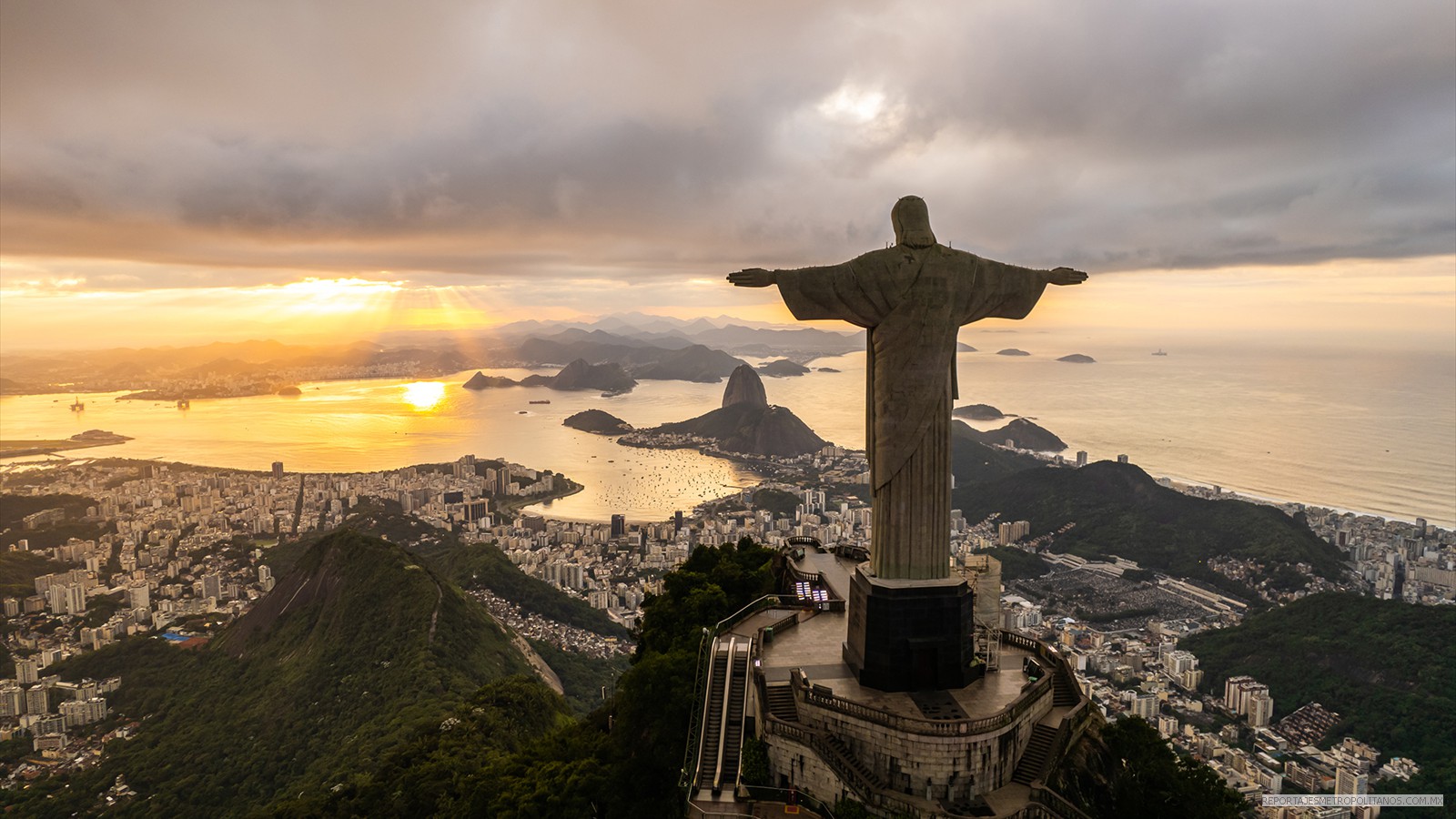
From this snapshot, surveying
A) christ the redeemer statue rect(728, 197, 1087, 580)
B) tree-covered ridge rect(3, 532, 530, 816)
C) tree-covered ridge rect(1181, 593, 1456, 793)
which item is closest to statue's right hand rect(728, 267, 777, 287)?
christ the redeemer statue rect(728, 197, 1087, 580)

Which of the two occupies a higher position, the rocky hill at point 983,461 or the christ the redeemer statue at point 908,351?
the christ the redeemer statue at point 908,351

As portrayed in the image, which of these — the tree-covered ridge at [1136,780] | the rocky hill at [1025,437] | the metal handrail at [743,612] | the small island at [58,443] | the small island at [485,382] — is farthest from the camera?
the small island at [485,382]

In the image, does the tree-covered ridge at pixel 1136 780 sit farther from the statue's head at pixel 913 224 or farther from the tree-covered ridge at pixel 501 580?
the tree-covered ridge at pixel 501 580

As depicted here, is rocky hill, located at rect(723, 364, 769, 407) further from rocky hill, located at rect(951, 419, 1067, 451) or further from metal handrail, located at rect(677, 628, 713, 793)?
metal handrail, located at rect(677, 628, 713, 793)

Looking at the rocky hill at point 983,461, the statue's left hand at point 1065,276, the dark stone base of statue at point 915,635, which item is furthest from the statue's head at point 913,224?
the rocky hill at point 983,461

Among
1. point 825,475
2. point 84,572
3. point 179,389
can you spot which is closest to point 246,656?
point 84,572

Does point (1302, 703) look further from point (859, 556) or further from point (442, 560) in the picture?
point (442, 560)

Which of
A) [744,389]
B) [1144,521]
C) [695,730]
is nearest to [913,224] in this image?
[695,730]
